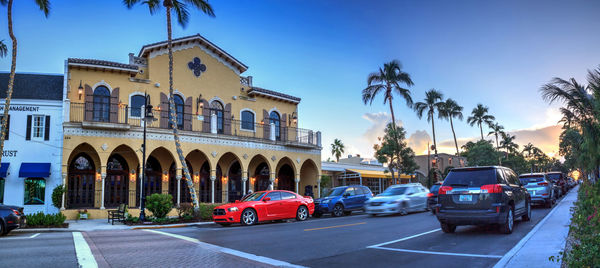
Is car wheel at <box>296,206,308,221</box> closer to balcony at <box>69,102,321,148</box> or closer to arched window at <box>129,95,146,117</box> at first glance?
balcony at <box>69,102,321,148</box>

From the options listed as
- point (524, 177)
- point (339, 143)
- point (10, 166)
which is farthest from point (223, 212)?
point (339, 143)

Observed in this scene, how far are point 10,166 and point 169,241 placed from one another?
49.4 ft

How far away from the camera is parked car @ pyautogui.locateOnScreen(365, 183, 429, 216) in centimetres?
1855

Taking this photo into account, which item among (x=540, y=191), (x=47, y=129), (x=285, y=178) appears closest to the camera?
(x=540, y=191)

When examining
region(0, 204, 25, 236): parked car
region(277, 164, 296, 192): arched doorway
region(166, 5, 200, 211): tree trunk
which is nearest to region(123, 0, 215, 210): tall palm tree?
region(166, 5, 200, 211): tree trunk

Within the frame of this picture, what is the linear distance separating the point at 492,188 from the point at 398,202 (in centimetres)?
855

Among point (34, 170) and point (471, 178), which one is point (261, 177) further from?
point (471, 178)

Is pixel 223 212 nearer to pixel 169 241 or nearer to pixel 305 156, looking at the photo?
pixel 169 241

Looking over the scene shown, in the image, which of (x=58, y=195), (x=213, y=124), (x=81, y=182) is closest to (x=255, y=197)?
(x=213, y=124)

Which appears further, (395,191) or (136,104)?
(136,104)

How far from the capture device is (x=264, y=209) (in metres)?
17.3

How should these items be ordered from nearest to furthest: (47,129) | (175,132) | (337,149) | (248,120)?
(175,132) → (47,129) → (248,120) → (337,149)

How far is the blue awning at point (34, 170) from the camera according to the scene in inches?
811

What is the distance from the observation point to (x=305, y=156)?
30422 millimetres
